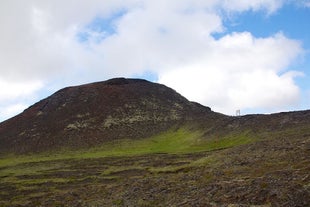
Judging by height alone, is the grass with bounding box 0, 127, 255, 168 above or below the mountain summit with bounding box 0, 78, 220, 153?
below

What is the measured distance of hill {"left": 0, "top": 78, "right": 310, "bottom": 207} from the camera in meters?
28.9

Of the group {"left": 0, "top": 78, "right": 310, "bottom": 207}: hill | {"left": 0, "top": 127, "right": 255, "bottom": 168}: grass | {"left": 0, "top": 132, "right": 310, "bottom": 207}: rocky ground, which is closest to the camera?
{"left": 0, "top": 132, "right": 310, "bottom": 207}: rocky ground

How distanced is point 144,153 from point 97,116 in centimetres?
3979

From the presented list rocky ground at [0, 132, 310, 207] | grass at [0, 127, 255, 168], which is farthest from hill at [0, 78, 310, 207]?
grass at [0, 127, 255, 168]

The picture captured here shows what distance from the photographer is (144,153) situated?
3174 inches

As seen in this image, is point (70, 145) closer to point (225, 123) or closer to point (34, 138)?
point (34, 138)

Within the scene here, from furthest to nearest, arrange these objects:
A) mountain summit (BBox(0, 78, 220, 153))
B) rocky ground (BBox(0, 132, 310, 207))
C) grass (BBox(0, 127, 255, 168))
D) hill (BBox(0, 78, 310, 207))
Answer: mountain summit (BBox(0, 78, 220, 153))
grass (BBox(0, 127, 255, 168))
hill (BBox(0, 78, 310, 207))
rocky ground (BBox(0, 132, 310, 207))

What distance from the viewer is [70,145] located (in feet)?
329

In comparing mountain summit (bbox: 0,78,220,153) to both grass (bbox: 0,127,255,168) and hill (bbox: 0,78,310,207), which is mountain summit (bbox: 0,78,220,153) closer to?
hill (bbox: 0,78,310,207)

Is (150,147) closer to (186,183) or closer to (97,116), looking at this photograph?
(97,116)

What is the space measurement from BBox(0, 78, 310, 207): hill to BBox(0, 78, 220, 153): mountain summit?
30cm

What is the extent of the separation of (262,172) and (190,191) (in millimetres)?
5614

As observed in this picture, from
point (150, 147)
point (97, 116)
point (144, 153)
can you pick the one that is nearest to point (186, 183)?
point (144, 153)

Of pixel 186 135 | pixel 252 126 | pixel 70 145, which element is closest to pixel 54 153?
pixel 70 145
